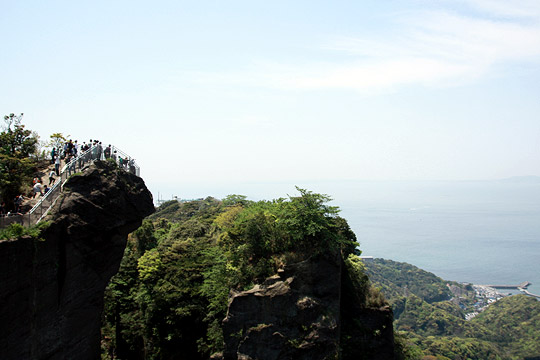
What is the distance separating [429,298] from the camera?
442 ft

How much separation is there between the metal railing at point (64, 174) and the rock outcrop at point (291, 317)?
1005 centimetres

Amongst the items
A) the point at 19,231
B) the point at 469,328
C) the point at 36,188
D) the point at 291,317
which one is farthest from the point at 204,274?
the point at 469,328

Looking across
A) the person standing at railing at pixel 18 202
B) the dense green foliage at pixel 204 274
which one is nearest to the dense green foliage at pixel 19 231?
the person standing at railing at pixel 18 202

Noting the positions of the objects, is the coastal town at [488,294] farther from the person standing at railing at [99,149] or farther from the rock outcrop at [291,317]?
the person standing at railing at [99,149]

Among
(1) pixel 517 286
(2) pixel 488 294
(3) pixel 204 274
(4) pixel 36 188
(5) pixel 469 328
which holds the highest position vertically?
(4) pixel 36 188

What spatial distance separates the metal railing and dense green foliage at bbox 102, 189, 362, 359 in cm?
846

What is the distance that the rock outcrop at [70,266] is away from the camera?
1355 centimetres

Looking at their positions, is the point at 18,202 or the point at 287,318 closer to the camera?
the point at 18,202

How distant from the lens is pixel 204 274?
2862cm

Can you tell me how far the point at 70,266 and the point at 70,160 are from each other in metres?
5.76

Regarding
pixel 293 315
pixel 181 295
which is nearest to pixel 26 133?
pixel 181 295

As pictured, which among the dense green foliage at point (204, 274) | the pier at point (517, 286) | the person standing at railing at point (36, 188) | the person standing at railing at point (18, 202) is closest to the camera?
the person standing at railing at point (18, 202)

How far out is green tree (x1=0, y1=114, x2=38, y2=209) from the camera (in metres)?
17.3

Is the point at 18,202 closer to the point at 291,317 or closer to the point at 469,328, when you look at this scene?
the point at 291,317
